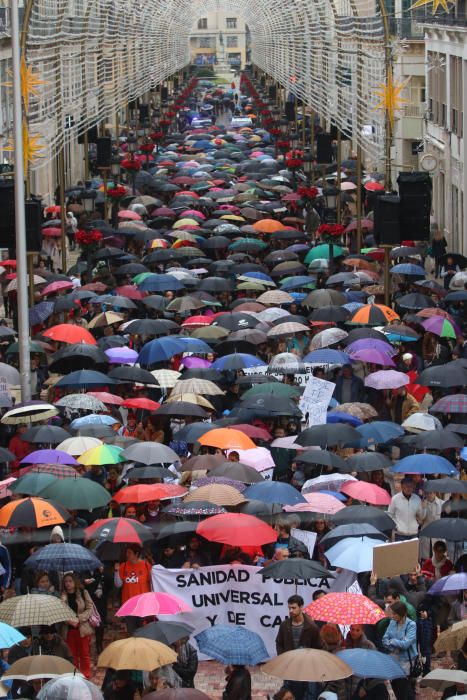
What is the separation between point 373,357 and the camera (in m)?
23.2

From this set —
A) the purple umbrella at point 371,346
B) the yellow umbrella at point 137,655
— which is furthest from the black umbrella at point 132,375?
the yellow umbrella at point 137,655

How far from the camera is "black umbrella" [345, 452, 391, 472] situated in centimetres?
1819

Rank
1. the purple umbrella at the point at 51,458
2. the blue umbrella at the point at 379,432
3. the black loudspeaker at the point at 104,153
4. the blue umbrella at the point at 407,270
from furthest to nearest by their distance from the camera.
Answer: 1. the black loudspeaker at the point at 104,153
2. the blue umbrella at the point at 407,270
3. the blue umbrella at the point at 379,432
4. the purple umbrella at the point at 51,458

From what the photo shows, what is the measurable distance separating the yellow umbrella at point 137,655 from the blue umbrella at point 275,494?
12.5 ft

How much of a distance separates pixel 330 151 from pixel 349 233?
7.81 meters

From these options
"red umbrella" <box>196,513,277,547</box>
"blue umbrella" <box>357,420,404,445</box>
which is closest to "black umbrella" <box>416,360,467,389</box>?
"blue umbrella" <box>357,420,404,445</box>

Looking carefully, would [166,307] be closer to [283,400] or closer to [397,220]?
[397,220]

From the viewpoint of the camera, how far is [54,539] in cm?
1582

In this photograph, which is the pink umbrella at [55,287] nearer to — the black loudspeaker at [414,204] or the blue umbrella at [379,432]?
the black loudspeaker at [414,204]

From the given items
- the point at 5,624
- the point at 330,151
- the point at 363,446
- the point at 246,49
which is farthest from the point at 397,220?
the point at 246,49

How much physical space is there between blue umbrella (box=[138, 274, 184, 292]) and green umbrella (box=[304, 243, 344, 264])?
5.85 m

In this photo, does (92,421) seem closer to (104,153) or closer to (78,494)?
(78,494)

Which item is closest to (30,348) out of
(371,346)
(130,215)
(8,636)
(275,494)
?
(371,346)

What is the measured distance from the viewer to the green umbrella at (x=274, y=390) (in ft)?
69.4
